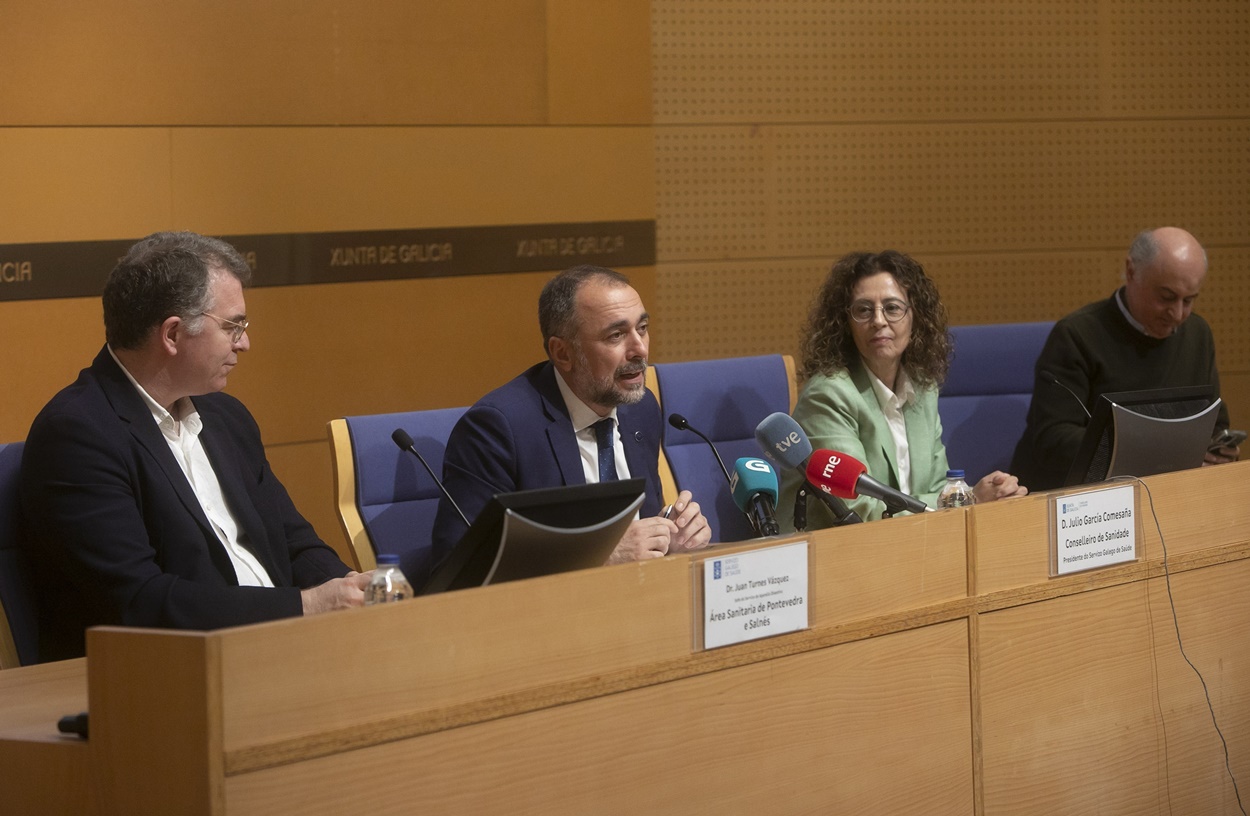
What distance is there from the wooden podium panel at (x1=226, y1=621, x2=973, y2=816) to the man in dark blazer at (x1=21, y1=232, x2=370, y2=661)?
1.68 feet

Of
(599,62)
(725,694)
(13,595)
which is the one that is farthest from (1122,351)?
(13,595)

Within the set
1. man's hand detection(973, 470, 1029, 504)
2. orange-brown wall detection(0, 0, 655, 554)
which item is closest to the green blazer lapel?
man's hand detection(973, 470, 1029, 504)

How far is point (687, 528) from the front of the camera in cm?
257

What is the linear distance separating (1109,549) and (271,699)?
1618 mm

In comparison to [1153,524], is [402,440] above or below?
above

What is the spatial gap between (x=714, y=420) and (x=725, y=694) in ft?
5.49

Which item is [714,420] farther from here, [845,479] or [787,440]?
[845,479]

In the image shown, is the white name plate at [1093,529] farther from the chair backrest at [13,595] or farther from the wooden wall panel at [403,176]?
the wooden wall panel at [403,176]

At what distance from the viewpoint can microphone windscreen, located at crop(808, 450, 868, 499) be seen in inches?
100.0

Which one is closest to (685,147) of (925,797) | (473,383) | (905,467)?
(473,383)

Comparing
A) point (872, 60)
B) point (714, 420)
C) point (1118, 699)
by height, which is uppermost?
point (872, 60)

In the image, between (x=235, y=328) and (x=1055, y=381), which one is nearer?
(x=235, y=328)

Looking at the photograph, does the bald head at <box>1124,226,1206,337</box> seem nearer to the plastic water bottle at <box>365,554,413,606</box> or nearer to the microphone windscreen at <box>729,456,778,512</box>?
the microphone windscreen at <box>729,456,778,512</box>

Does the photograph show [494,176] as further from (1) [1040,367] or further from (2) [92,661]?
(2) [92,661]
